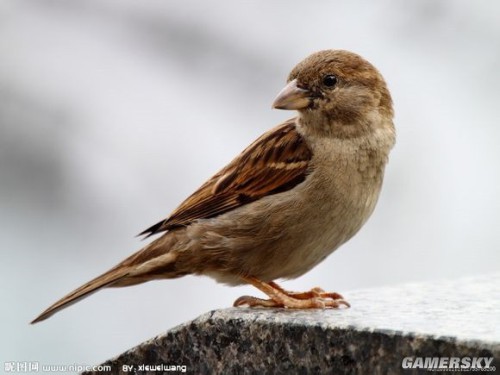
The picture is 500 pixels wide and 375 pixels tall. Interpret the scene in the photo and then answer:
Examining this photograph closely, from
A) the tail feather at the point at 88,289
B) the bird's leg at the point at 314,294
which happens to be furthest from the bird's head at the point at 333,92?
the tail feather at the point at 88,289

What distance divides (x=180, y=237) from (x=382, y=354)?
117 cm

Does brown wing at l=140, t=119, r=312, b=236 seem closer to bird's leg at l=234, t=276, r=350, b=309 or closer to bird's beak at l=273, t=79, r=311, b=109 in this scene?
bird's beak at l=273, t=79, r=311, b=109

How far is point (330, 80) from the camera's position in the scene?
122 inches

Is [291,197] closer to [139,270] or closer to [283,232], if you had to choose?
[283,232]

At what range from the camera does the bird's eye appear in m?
3.11

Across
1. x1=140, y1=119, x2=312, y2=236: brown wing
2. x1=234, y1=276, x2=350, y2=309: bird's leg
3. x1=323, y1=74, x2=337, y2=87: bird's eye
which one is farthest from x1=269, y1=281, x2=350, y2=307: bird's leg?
x1=323, y1=74, x2=337, y2=87: bird's eye

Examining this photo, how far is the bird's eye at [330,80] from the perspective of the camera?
3.11 m

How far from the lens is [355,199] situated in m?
2.94

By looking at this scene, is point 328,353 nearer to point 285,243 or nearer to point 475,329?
point 475,329

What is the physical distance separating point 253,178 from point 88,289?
25.4 inches

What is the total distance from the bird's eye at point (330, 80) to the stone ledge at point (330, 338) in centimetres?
73

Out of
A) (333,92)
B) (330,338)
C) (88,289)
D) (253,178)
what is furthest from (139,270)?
(330,338)

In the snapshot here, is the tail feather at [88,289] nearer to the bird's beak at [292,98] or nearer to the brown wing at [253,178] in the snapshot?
the brown wing at [253,178]

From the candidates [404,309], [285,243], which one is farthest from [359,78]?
[404,309]
